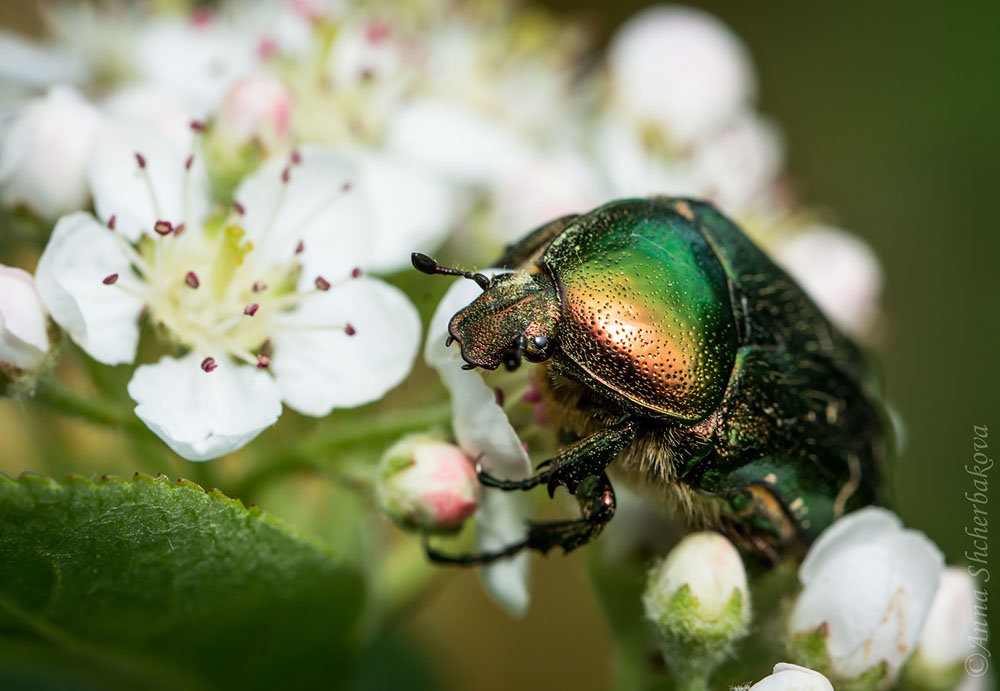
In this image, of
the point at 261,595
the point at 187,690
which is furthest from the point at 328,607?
the point at 187,690

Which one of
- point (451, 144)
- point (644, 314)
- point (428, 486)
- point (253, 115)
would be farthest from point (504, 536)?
point (451, 144)

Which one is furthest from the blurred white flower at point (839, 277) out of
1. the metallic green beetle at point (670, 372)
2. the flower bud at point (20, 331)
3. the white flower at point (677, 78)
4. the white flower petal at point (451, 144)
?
the flower bud at point (20, 331)

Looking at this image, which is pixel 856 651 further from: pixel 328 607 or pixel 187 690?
pixel 187 690

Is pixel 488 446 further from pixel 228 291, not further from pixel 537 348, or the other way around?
pixel 228 291

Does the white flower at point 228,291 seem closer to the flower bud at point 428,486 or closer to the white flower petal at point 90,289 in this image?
the white flower petal at point 90,289

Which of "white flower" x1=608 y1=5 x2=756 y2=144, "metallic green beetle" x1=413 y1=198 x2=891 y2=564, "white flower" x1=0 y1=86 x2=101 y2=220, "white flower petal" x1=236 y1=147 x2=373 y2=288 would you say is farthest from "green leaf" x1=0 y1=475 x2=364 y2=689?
"white flower" x1=608 y1=5 x2=756 y2=144

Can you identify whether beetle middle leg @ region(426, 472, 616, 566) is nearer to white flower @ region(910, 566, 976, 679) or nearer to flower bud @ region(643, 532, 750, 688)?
flower bud @ region(643, 532, 750, 688)
